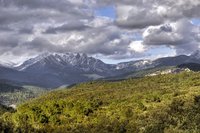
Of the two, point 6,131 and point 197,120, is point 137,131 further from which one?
point 6,131

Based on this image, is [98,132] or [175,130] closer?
[175,130]

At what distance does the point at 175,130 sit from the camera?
177750 millimetres

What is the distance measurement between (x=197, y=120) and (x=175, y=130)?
26097 millimetres

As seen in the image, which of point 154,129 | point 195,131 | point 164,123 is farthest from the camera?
point 164,123

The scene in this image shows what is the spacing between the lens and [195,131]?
167625 millimetres

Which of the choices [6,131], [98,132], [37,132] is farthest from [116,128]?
[6,131]

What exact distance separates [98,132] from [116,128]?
28.3 feet

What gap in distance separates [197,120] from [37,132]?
245 ft

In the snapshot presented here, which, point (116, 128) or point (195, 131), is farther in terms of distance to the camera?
point (116, 128)

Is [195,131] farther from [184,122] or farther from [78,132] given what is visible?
[78,132]

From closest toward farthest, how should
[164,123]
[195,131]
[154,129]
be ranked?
1. [195,131]
2. [154,129]
3. [164,123]

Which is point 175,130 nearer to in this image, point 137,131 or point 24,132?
point 137,131

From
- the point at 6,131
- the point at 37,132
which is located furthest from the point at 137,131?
the point at 6,131

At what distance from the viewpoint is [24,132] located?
190 meters
